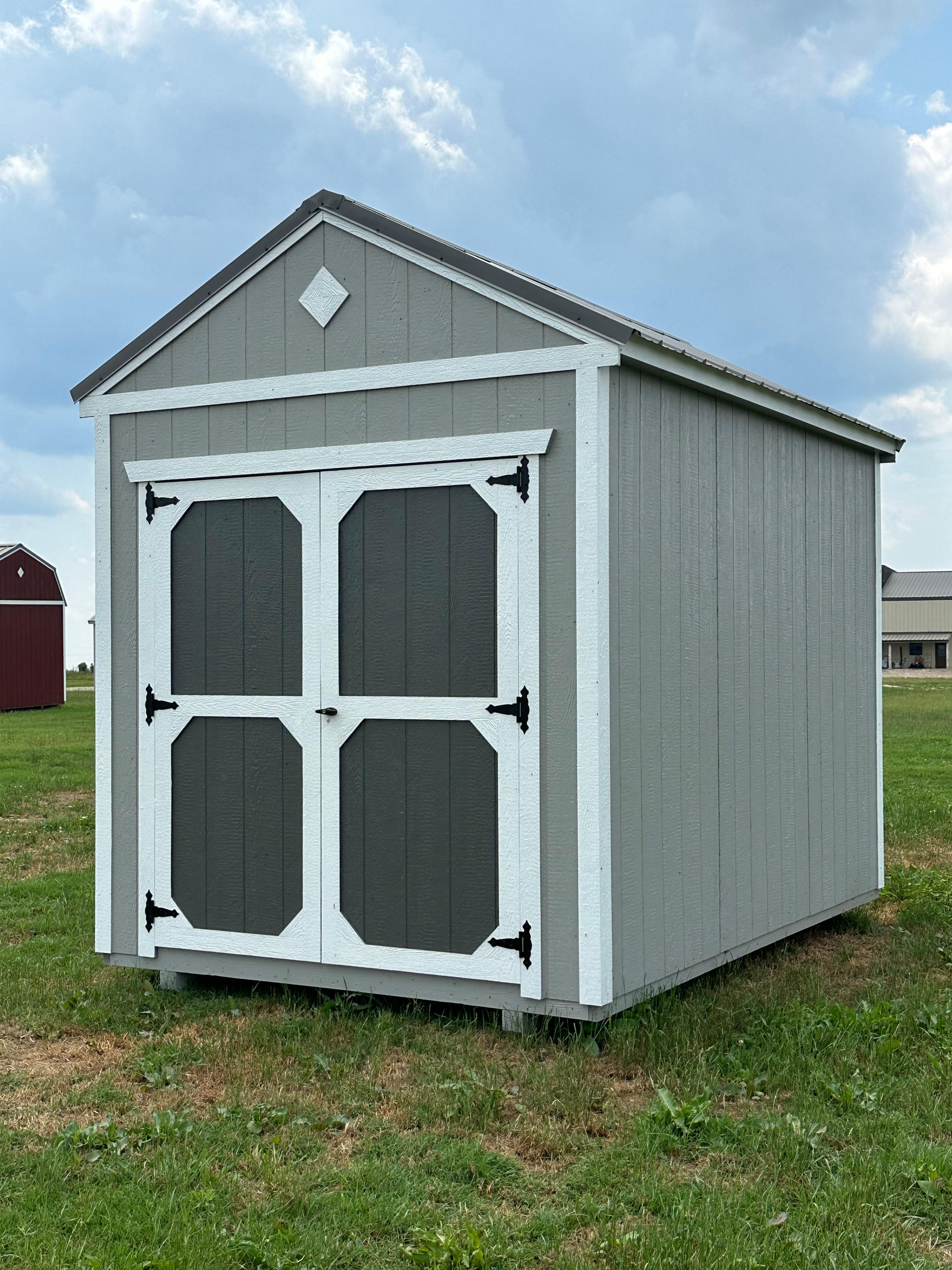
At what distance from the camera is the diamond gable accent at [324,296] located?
6125mm

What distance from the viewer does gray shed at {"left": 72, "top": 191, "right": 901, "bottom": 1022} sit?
18.3ft

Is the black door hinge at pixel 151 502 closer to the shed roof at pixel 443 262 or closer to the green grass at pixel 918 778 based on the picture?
the shed roof at pixel 443 262

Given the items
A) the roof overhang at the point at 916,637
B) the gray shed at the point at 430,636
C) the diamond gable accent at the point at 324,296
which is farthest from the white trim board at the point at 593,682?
the roof overhang at the point at 916,637

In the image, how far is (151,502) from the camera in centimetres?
653

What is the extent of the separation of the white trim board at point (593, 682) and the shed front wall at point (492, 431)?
48 millimetres

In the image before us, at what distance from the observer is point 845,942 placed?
775 cm

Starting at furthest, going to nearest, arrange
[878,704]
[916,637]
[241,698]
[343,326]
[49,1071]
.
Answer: [916,637], [878,704], [241,698], [343,326], [49,1071]

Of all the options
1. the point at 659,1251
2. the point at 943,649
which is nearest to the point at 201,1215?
the point at 659,1251

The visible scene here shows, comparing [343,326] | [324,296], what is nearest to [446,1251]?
[343,326]

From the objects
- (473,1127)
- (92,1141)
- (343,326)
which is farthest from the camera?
(343,326)

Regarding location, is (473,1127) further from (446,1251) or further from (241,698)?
(241,698)

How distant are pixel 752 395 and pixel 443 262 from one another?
169 centimetres

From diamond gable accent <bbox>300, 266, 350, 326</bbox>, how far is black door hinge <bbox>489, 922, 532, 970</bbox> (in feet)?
8.95

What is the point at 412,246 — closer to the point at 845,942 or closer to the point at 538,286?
the point at 538,286
